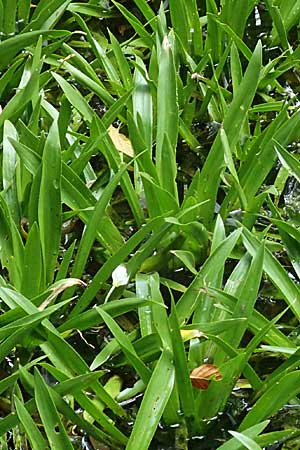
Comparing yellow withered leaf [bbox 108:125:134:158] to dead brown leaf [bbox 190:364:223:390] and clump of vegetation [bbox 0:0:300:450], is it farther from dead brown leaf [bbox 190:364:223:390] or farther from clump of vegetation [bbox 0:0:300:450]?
dead brown leaf [bbox 190:364:223:390]

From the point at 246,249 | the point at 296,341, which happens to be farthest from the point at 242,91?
the point at 296,341

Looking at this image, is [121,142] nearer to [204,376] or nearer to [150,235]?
[150,235]

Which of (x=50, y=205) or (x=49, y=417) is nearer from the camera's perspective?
(x=49, y=417)

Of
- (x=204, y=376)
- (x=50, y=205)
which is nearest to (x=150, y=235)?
(x=50, y=205)

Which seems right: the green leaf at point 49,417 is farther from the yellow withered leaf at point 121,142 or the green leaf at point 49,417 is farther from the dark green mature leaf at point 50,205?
the yellow withered leaf at point 121,142

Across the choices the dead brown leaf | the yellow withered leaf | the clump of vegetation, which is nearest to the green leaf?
the clump of vegetation

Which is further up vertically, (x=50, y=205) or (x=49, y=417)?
(x=50, y=205)

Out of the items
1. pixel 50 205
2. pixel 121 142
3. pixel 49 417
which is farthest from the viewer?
pixel 121 142

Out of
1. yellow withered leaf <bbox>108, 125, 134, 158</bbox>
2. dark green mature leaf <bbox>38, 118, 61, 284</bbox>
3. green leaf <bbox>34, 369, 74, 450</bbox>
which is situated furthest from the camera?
yellow withered leaf <bbox>108, 125, 134, 158</bbox>

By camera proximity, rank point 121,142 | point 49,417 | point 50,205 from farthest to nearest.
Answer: point 121,142 < point 50,205 < point 49,417

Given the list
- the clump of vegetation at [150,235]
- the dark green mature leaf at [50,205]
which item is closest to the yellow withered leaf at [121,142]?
the clump of vegetation at [150,235]
